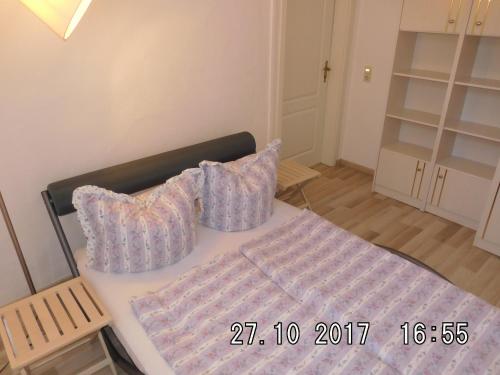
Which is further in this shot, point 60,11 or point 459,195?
point 459,195

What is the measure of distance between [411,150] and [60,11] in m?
3.07

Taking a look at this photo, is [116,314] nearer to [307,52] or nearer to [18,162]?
[18,162]

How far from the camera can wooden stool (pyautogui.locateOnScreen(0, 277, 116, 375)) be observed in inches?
58.3

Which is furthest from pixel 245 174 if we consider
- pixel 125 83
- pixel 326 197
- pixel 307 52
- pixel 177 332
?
pixel 307 52

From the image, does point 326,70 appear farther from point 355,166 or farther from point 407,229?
point 407,229

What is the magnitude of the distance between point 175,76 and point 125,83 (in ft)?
1.08

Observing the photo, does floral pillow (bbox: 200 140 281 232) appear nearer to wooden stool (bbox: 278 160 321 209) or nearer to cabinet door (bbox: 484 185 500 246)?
wooden stool (bbox: 278 160 321 209)

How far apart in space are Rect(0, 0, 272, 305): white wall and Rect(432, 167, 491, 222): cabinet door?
73.2 inches

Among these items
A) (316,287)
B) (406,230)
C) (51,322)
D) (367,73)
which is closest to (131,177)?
(51,322)

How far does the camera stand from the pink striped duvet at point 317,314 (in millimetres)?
1439

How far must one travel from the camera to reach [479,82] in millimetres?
2895

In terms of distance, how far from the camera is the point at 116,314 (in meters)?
1.68

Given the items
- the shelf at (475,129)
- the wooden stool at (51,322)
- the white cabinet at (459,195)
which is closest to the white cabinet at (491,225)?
the white cabinet at (459,195)

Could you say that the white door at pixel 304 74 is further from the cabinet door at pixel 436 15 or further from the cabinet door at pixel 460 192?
the cabinet door at pixel 460 192
